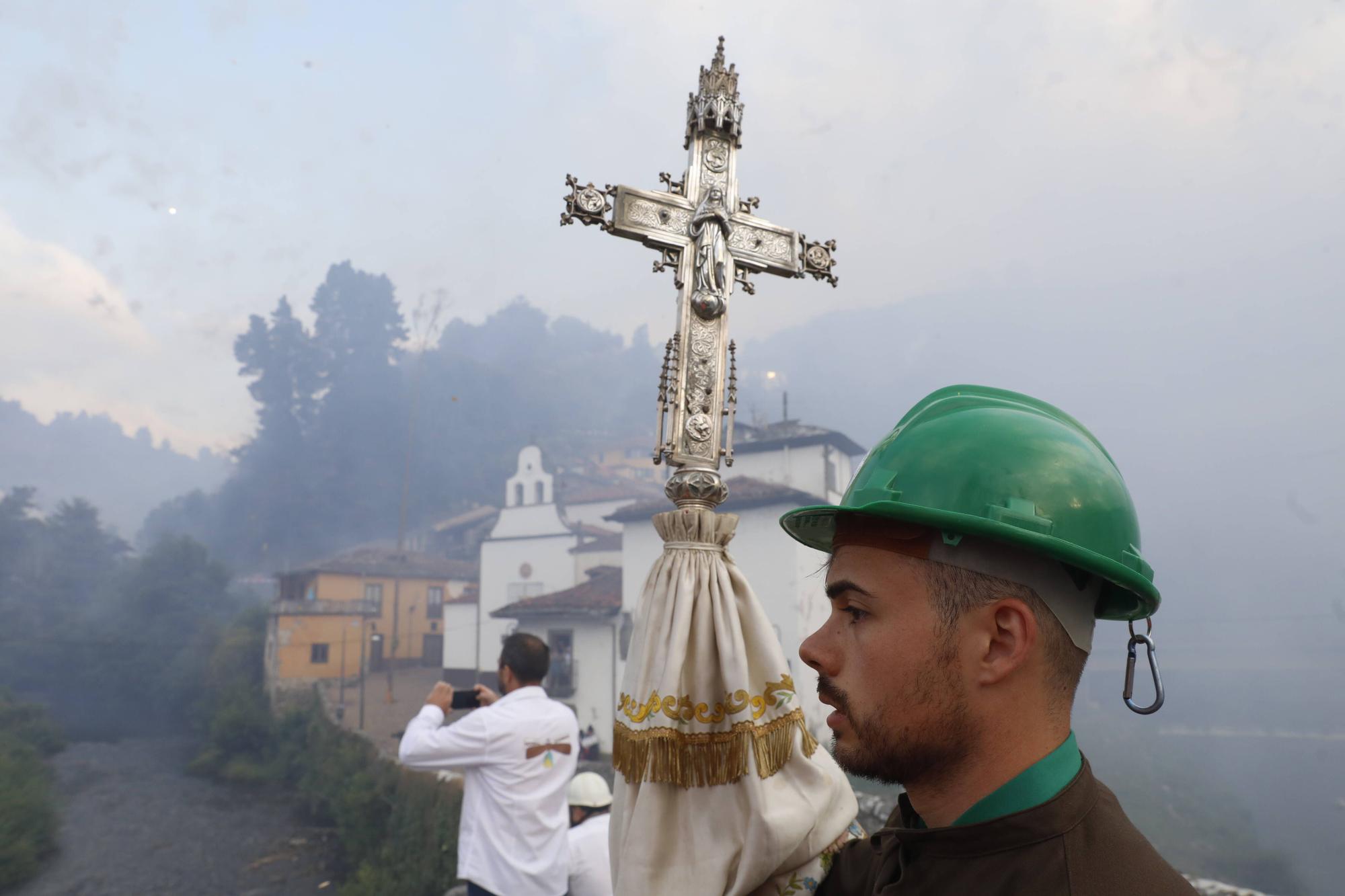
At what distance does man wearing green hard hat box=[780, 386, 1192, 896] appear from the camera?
1.25m

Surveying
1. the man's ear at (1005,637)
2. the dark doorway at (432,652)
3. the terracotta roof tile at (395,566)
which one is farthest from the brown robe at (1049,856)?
the dark doorway at (432,652)

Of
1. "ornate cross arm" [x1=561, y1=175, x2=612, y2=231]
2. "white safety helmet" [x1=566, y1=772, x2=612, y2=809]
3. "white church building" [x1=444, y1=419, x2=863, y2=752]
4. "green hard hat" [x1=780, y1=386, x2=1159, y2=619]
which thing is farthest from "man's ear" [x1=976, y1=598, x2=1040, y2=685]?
"white church building" [x1=444, y1=419, x2=863, y2=752]

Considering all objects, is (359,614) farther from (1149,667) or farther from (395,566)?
(1149,667)

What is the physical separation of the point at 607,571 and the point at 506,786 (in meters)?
28.2

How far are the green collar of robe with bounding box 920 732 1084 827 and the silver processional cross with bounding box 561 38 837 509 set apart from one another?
3.83 ft

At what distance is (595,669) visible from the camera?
26766 mm

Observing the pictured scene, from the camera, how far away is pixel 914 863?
54.6 inches

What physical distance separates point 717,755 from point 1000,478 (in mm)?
1149

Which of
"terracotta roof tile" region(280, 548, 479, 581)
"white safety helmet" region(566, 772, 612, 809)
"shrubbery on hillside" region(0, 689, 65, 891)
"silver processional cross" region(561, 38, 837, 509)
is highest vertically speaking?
"silver processional cross" region(561, 38, 837, 509)

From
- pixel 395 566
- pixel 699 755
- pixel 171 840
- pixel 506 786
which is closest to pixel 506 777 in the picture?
pixel 506 786

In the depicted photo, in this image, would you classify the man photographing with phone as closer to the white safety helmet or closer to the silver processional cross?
the white safety helmet

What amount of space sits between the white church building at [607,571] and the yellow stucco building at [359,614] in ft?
12.8

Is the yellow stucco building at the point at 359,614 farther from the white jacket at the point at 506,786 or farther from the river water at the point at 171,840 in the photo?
the white jacket at the point at 506,786

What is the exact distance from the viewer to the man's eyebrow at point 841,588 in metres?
1.40
